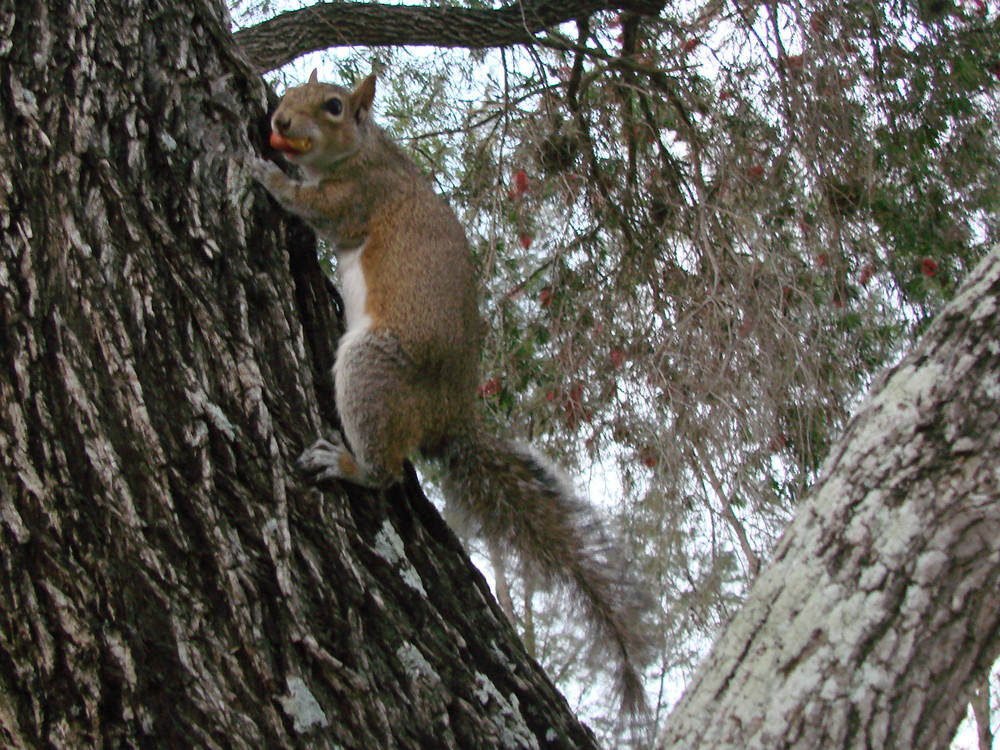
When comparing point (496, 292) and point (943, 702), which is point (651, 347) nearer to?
point (496, 292)

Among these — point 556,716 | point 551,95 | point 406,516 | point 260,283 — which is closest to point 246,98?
point 260,283

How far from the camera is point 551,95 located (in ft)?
13.4

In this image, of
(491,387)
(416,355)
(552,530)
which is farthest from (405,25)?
(552,530)

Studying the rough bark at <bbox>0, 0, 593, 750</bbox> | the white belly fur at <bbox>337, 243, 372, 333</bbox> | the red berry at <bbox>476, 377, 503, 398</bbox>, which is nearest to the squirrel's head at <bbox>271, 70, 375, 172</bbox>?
the white belly fur at <bbox>337, 243, 372, 333</bbox>

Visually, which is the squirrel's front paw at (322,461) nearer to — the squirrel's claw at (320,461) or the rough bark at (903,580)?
the squirrel's claw at (320,461)

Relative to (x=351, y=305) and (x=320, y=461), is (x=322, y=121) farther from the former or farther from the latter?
(x=320, y=461)

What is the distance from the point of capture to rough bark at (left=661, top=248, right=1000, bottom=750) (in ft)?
4.16

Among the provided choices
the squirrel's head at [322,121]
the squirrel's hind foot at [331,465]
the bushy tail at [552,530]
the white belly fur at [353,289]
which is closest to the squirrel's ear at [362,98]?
the squirrel's head at [322,121]

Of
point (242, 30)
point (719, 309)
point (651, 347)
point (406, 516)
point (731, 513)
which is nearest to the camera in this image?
point (406, 516)

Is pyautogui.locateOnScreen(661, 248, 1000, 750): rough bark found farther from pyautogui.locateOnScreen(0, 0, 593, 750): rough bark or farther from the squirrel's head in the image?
the squirrel's head

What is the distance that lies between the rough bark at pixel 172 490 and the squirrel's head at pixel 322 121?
0.56 metres

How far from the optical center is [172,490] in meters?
1.56

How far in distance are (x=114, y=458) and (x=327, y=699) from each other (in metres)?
0.47

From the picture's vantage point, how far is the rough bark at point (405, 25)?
3.68m
